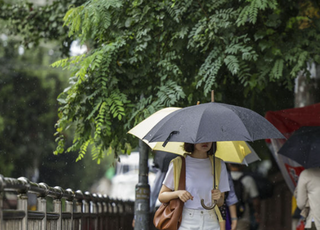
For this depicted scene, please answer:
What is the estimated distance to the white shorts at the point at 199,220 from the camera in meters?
5.43

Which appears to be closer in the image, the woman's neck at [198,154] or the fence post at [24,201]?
the fence post at [24,201]

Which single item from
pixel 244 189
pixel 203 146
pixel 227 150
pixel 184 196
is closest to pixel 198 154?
pixel 203 146

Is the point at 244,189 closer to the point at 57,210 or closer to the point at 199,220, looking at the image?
the point at 57,210

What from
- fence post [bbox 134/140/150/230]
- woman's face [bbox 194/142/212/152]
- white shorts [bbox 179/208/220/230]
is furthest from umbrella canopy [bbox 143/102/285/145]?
fence post [bbox 134/140/150/230]

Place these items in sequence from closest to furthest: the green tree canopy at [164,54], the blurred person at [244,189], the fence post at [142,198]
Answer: the green tree canopy at [164,54] → the fence post at [142,198] → the blurred person at [244,189]

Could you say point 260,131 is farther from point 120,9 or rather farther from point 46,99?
point 46,99

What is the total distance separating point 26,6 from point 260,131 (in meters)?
8.96

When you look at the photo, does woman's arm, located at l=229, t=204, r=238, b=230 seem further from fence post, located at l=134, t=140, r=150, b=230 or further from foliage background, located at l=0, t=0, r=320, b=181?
fence post, located at l=134, t=140, r=150, b=230

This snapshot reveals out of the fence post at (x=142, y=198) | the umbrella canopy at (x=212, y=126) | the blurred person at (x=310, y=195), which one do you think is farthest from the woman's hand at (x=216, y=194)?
the fence post at (x=142, y=198)

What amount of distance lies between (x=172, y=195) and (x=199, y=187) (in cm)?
29

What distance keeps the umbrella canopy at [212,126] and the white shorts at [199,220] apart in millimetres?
753

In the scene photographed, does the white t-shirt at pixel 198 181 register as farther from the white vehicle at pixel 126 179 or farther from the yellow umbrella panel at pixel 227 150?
the white vehicle at pixel 126 179

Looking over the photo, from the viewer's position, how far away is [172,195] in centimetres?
540

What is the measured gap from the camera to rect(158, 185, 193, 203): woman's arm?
17.3 ft
